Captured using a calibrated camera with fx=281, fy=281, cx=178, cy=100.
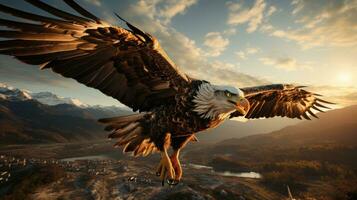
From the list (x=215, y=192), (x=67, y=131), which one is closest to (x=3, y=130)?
(x=67, y=131)

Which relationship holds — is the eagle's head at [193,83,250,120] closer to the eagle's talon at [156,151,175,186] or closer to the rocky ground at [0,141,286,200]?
the eagle's talon at [156,151,175,186]

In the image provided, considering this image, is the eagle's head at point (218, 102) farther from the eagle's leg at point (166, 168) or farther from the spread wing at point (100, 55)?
the eagle's leg at point (166, 168)

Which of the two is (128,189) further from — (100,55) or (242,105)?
(242,105)

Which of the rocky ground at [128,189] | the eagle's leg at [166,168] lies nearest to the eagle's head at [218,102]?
the eagle's leg at [166,168]

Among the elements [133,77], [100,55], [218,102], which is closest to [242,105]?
[218,102]

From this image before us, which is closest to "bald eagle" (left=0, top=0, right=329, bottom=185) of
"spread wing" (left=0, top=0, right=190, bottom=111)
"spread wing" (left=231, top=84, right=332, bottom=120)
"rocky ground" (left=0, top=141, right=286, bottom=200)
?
"spread wing" (left=0, top=0, right=190, bottom=111)
